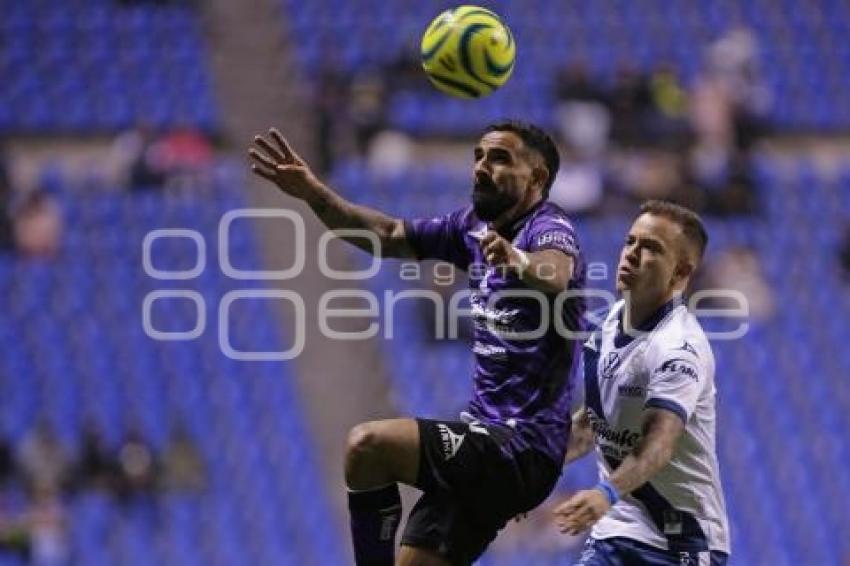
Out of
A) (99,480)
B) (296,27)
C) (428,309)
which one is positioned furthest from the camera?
(296,27)

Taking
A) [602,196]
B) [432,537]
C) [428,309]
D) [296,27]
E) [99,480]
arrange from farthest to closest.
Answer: [296,27] → [602,196] → [428,309] → [99,480] → [432,537]

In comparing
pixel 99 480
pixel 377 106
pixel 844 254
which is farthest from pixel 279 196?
pixel 844 254

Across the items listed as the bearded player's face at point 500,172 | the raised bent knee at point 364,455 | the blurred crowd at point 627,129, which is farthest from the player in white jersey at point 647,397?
the blurred crowd at point 627,129

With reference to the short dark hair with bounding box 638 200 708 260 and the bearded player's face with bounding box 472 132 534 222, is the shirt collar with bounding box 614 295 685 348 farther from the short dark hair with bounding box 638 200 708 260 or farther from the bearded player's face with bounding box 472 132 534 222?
the bearded player's face with bounding box 472 132 534 222

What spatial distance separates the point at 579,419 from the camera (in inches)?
252

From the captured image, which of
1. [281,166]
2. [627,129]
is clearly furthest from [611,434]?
[627,129]

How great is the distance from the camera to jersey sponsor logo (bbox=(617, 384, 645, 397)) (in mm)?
5984

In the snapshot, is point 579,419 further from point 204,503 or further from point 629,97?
point 629,97

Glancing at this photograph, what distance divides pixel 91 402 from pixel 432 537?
7.62 metres

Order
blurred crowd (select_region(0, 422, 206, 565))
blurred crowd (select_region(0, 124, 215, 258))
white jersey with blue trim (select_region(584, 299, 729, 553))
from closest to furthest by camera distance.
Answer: white jersey with blue trim (select_region(584, 299, 729, 553)) → blurred crowd (select_region(0, 422, 206, 565)) → blurred crowd (select_region(0, 124, 215, 258))

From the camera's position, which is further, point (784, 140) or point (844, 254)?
point (784, 140)

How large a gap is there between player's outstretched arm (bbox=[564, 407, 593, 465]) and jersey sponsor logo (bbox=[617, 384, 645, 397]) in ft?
0.95

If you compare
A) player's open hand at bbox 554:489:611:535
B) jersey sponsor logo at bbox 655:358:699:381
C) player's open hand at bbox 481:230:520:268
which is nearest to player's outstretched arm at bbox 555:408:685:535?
player's open hand at bbox 554:489:611:535

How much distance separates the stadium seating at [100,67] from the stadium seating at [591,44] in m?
1.24
